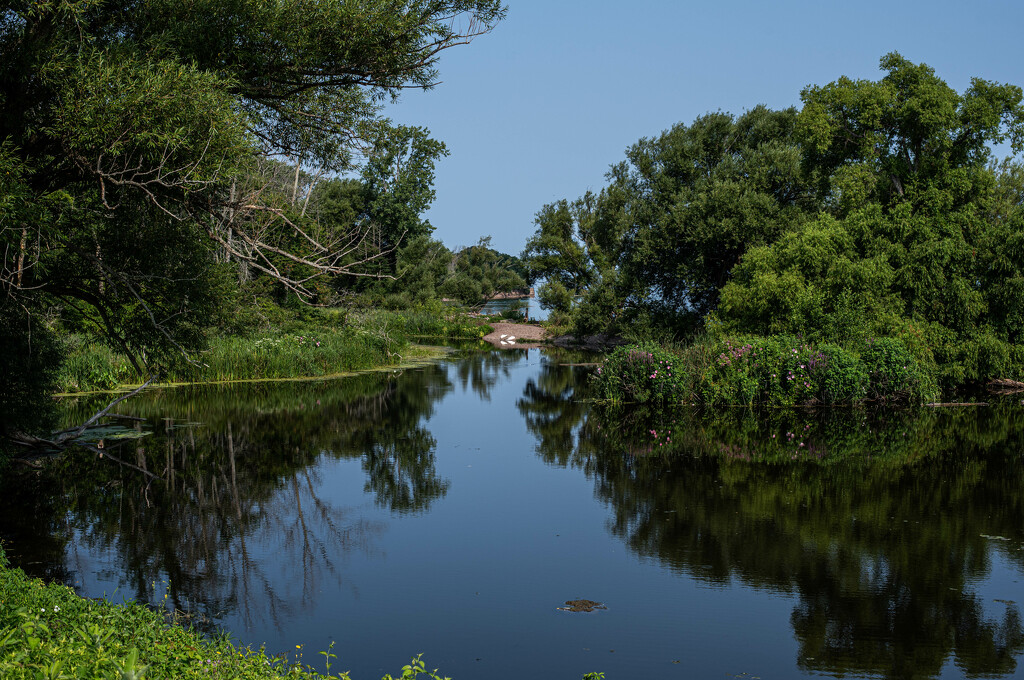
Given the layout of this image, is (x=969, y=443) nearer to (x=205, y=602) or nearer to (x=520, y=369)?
(x=205, y=602)

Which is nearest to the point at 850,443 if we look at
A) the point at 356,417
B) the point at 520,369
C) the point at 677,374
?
the point at 677,374

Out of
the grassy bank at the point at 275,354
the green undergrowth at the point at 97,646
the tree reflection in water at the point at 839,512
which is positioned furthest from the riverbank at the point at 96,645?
the grassy bank at the point at 275,354

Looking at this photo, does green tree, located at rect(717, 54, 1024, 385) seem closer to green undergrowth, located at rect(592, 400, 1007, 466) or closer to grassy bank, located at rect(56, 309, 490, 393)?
green undergrowth, located at rect(592, 400, 1007, 466)

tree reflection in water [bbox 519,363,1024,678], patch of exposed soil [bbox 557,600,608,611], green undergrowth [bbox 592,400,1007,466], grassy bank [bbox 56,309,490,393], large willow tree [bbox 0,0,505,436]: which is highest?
large willow tree [bbox 0,0,505,436]

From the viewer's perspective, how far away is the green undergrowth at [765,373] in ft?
64.0

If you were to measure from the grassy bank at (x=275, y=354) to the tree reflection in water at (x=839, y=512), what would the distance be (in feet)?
28.1

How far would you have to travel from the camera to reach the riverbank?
13.5 feet

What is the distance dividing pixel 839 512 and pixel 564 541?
A: 4.00 metres

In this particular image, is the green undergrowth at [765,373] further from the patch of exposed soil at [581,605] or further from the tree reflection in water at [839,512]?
the patch of exposed soil at [581,605]

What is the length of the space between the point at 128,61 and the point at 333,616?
6.31 meters

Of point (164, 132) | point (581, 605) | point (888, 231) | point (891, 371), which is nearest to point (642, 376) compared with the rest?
point (891, 371)

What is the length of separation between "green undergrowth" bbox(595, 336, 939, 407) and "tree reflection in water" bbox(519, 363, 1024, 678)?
65cm

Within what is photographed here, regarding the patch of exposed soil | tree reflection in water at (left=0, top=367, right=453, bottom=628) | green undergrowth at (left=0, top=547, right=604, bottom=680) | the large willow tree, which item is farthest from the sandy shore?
green undergrowth at (left=0, top=547, right=604, bottom=680)

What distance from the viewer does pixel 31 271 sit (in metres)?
10.7
